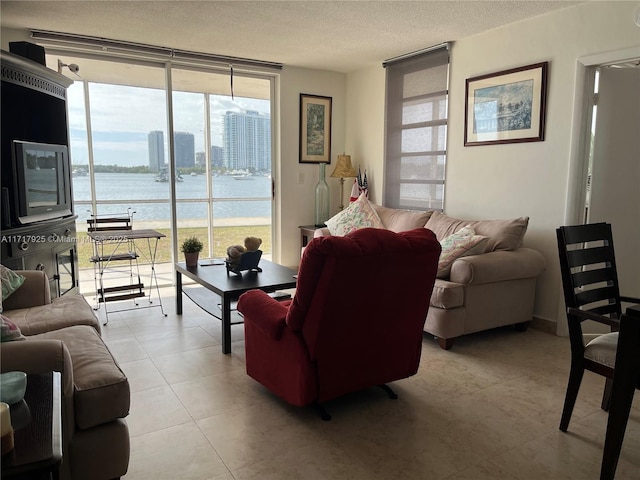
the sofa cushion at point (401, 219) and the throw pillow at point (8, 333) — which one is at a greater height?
the sofa cushion at point (401, 219)

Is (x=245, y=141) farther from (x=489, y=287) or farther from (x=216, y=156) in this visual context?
(x=489, y=287)

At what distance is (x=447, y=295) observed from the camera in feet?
10.7

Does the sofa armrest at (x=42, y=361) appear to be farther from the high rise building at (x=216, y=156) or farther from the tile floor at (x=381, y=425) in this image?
the high rise building at (x=216, y=156)

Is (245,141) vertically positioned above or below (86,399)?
above

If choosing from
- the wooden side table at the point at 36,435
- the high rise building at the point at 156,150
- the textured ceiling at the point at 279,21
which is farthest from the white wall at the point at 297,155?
the wooden side table at the point at 36,435

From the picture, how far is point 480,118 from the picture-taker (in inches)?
165

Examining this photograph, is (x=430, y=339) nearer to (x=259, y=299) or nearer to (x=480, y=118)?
(x=259, y=299)

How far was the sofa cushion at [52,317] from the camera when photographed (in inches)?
94.3

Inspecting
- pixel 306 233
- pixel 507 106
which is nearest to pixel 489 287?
pixel 507 106

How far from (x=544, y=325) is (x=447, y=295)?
1118 millimetres

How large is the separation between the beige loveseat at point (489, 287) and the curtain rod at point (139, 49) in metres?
3.17

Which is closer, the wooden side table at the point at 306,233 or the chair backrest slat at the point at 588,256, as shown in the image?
the chair backrest slat at the point at 588,256

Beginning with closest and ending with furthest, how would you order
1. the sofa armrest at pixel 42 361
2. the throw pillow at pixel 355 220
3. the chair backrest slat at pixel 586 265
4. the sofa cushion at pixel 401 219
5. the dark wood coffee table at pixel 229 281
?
the sofa armrest at pixel 42 361 → the chair backrest slat at pixel 586 265 → the dark wood coffee table at pixel 229 281 → the sofa cushion at pixel 401 219 → the throw pillow at pixel 355 220

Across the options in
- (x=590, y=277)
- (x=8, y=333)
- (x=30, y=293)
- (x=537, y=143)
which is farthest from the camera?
(x=537, y=143)
